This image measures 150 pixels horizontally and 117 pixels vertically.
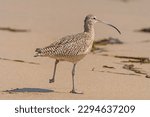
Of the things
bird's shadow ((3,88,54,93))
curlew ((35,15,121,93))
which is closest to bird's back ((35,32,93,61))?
curlew ((35,15,121,93))

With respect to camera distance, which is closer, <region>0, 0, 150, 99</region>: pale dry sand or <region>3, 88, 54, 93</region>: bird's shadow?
<region>3, 88, 54, 93</region>: bird's shadow

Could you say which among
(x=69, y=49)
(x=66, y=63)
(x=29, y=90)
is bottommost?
(x=29, y=90)

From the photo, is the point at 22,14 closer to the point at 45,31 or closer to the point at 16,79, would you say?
the point at 45,31

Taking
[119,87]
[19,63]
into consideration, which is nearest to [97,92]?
[119,87]

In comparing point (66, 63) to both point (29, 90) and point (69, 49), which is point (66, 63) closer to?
point (69, 49)

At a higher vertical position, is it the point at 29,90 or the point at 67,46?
the point at 67,46

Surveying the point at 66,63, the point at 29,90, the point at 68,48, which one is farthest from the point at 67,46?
the point at 66,63

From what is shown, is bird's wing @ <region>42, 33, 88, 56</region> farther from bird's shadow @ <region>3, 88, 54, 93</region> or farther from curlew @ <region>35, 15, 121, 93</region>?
bird's shadow @ <region>3, 88, 54, 93</region>

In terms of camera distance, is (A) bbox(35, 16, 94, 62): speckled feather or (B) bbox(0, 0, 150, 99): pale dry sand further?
(B) bbox(0, 0, 150, 99): pale dry sand

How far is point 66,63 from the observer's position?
38.7ft

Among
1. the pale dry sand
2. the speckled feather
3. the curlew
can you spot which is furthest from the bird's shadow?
the speckled feather

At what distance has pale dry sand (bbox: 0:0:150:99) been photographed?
9914mm

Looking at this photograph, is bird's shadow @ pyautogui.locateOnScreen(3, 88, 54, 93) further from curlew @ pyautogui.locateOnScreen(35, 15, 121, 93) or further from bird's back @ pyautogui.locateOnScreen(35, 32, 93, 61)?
bird's back @ pyautogui.locateOnScreen(35, 32, 93, 61)

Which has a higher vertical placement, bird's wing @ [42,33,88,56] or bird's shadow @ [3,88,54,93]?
bird's wing @ [42,33,88,56]
